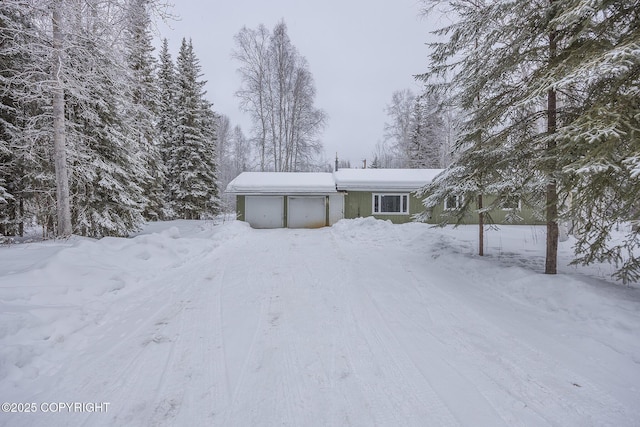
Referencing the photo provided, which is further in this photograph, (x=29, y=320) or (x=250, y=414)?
(x=29, y=320)

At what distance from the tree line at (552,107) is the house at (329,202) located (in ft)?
30.3

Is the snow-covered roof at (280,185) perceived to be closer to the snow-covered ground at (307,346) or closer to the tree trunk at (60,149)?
the tree trunk at (60,149)

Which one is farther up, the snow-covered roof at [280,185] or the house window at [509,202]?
the snow-covered roof at [280,185]

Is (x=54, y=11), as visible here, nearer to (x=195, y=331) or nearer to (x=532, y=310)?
(x=195, y=331)

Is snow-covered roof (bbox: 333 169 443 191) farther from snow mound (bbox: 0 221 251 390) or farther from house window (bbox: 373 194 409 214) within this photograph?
snow mound (bbox: 0 221 251 390)

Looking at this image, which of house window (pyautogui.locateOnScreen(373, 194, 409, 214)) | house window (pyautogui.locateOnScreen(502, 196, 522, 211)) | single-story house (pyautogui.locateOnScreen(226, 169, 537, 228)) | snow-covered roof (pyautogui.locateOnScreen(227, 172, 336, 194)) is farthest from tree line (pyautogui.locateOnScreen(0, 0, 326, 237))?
house window (pyautogui.locateOnScreen(373, 194, 409, 214))

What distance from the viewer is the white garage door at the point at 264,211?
16078 mm

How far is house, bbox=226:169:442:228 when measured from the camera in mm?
16062

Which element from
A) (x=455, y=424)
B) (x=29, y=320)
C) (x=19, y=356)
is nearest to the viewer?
(x=455, y=424)

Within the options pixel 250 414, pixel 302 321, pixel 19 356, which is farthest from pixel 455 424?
pixel 19 356

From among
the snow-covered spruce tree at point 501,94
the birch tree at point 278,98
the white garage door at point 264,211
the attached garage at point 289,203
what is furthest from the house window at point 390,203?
the snow-covered spruce tree at point 501,94

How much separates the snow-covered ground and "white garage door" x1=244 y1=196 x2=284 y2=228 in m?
10.3

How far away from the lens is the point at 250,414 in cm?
216

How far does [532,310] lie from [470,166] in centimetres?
308
